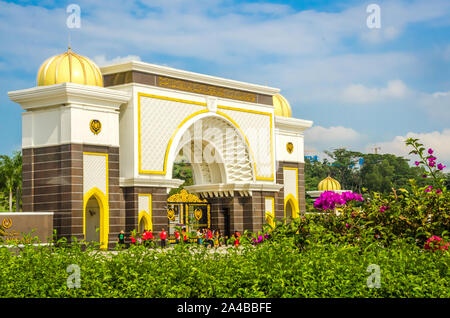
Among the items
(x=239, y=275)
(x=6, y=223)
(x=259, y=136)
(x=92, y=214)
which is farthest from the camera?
(x=259, y=136)

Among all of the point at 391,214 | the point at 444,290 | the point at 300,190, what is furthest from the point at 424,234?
the point at 300,190

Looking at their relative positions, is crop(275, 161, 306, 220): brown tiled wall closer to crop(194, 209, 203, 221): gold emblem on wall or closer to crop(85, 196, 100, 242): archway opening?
crop(194, 209, 203, 221): gold emblem on wall

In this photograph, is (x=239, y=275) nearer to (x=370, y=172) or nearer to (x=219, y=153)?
(x=219, y=153)

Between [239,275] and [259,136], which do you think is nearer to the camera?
[239,275]

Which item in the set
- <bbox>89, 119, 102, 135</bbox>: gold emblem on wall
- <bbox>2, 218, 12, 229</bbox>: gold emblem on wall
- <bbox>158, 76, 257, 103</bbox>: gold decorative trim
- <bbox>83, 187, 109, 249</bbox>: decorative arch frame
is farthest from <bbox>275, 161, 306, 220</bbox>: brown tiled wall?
<bbox>2, 218, 12, 229</bbox>: gold emblem on wall

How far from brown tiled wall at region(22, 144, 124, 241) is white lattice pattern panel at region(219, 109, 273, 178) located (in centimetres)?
644

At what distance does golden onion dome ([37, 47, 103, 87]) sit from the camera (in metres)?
19.7

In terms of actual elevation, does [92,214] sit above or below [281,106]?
below

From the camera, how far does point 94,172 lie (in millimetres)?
19641

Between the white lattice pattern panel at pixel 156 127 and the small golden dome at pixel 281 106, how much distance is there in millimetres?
6907

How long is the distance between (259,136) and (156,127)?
225 inches

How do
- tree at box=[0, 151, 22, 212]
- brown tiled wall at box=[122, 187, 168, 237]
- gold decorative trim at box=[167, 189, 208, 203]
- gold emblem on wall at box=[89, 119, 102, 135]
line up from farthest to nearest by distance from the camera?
tree at box=[0, 151, 22, 212], gold decorative trim at box=[167, 189, 208, 203], brown tiled wall at box=[122, 187, 168, 237], gold emblem on wall at box=[89, 119, 102, 135]

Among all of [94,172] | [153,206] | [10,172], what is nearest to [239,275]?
[94,172]

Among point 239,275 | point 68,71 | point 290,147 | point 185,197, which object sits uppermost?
point 68,71
